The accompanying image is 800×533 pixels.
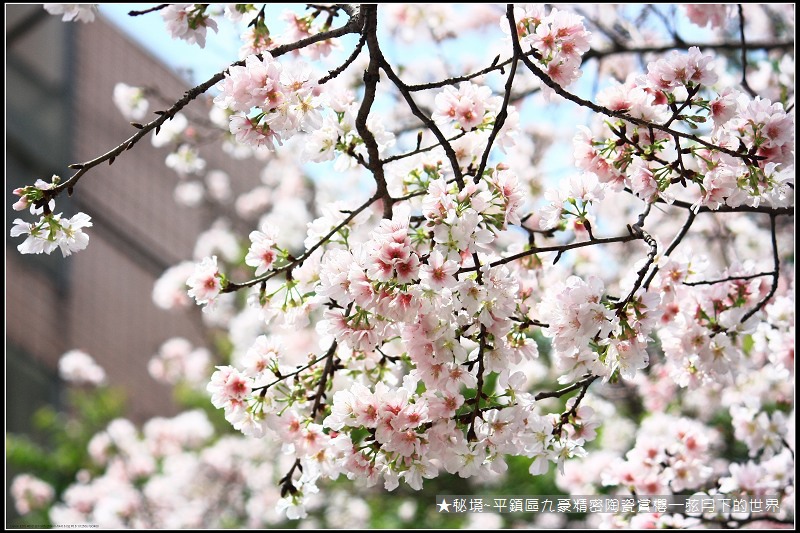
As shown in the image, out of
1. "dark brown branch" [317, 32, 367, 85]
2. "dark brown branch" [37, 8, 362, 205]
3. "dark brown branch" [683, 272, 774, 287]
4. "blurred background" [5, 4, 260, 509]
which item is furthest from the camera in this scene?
"blurred background" [5, 4, 260, 509]

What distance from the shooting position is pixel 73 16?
1371 millimetres

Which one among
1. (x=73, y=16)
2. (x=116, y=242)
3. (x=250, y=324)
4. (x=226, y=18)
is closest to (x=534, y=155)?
(x=250, y=324)

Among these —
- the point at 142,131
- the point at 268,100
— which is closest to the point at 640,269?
the point at 268,100

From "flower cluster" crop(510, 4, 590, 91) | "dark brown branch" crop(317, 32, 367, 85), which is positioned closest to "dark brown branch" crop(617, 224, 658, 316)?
"flower cluster" crop(510, 4, 590, 91)

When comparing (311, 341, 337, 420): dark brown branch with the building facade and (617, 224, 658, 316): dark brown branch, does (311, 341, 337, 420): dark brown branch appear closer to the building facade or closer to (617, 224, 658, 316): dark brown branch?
(617, 224, 658, 316): dark brown branch

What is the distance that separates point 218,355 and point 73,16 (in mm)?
4225

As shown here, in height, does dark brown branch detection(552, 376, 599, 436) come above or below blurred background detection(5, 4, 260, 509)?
below

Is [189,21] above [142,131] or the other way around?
above

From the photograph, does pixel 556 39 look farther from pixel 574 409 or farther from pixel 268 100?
pixel 574 409

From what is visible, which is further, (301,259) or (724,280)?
(724,280)

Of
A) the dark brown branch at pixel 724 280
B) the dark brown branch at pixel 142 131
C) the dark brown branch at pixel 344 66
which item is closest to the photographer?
the dark brown branch at pixel 142 131

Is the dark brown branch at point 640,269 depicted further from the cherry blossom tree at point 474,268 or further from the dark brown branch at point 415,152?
the dark brown branch at point 415,152

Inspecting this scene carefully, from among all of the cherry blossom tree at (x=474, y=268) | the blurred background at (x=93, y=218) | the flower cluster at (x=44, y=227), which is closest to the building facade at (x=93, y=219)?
the blurred background at (x=93, y=218)

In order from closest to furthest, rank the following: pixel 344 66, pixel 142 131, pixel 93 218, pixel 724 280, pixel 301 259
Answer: pixel 142 131 → pixel 344 66 → pixel 301 259 → pixel 724 280 → pixel 93 218
